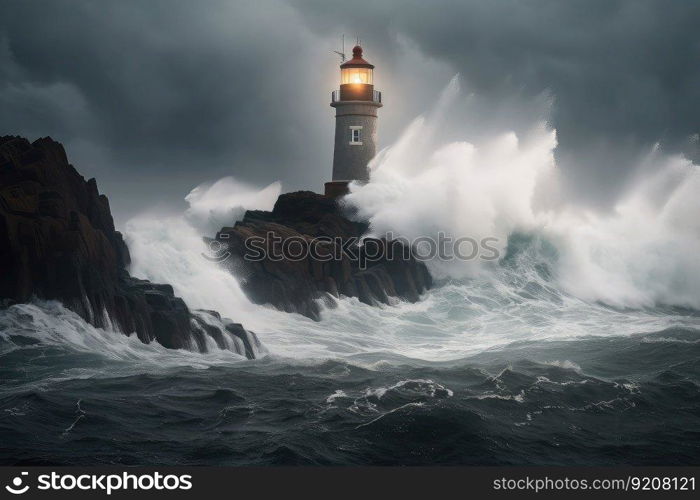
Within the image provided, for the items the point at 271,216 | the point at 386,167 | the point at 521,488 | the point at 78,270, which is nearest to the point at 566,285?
the point at 386,167

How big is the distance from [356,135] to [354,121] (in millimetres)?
477

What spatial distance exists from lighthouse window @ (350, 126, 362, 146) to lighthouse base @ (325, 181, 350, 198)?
4.48ft

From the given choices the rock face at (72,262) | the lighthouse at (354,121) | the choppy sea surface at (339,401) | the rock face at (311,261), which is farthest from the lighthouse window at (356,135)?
the rock face at (72,262)

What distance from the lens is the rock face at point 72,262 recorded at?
19.3 m

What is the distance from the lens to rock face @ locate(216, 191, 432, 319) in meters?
28.3

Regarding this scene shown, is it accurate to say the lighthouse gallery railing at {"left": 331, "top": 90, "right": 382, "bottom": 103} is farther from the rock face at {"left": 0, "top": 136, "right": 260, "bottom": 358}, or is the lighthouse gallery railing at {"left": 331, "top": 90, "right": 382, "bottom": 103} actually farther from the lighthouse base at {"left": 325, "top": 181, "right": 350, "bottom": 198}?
the rock face at {"left": 0, "top": 136, "right": 260, "bottom": 358}

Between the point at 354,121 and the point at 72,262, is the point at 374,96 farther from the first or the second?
the point at 72,262

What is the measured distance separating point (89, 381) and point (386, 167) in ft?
78.9

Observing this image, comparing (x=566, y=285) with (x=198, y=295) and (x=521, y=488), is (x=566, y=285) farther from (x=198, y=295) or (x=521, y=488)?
(x=521, y=488)

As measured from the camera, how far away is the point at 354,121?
123ft

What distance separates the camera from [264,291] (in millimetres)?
27891

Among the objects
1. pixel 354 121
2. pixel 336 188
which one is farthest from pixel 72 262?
pixel 354 121

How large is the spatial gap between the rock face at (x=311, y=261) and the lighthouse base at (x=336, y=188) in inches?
41.4

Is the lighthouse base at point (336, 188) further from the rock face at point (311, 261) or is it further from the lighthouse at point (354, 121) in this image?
the rock face at point (311, 261)
